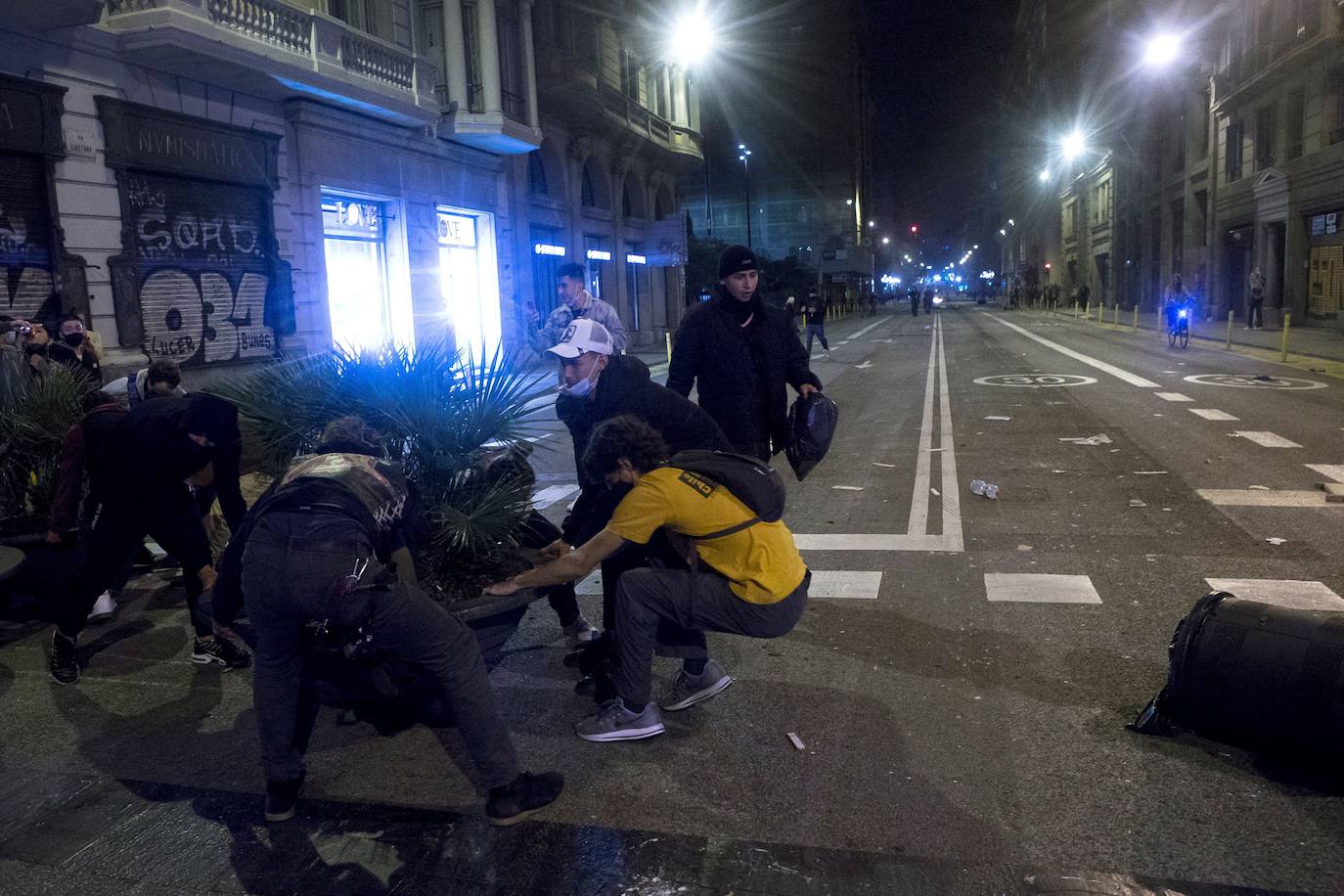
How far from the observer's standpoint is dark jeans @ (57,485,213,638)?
5.05m

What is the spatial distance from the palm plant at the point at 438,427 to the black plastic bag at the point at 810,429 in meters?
1.60

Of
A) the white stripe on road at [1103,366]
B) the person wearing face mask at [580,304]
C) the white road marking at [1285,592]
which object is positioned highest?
the person wearing face mask at [580,304]

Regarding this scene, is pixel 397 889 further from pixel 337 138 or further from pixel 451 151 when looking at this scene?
pixel 451 151

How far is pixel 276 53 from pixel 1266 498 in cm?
1417

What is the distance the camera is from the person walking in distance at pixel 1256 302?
31188mm

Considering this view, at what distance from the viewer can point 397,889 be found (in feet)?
10.3

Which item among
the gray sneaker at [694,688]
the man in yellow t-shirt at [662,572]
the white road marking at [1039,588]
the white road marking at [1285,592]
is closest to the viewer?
Answer: the man in yellow t-shirt at [662,572]

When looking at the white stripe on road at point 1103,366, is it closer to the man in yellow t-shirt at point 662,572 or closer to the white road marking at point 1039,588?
the white road marking at point 1039,588

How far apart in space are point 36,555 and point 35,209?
26.9ft

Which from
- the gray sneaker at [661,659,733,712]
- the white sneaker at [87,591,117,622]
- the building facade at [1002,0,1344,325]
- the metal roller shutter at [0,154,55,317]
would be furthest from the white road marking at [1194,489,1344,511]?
the building facade at [1002,0,1344,325]

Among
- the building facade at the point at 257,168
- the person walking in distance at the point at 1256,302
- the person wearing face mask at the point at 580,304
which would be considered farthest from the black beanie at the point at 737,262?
the person walking in distance at the point at 1256,302

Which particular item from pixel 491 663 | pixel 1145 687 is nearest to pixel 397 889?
pixel 491 663

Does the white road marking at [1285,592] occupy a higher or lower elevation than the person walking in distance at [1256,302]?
lower

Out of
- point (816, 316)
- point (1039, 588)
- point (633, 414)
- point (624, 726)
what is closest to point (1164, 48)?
point (816, 316)
